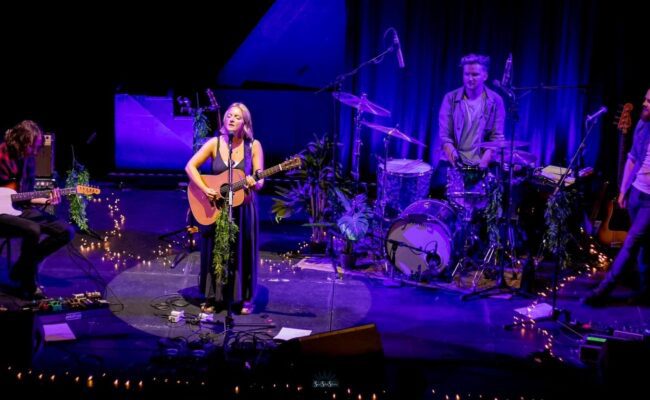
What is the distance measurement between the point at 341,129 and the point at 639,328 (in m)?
5.81

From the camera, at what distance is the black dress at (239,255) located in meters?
6.86

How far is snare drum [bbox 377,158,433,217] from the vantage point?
882 centimetres

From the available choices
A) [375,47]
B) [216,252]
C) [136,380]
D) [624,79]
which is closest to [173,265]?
[216,252]

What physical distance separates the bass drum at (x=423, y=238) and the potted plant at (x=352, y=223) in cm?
32

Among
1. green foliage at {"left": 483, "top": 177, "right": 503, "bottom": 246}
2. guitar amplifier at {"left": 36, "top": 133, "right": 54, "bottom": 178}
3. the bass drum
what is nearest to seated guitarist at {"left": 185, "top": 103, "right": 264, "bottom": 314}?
the bass drum

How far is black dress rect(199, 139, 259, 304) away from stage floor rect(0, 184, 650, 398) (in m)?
0.26

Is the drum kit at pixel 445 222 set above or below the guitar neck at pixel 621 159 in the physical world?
below

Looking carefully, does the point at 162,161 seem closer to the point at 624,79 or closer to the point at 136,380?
the point at 624,79

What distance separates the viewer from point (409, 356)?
20.3 feet

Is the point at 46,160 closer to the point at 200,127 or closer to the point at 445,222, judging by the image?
the point at 200,127

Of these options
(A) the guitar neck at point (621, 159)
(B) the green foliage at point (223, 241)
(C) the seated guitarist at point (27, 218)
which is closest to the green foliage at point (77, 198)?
(C) the seated guitarist at point (27, 218)

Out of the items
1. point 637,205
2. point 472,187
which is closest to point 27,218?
point 472,187

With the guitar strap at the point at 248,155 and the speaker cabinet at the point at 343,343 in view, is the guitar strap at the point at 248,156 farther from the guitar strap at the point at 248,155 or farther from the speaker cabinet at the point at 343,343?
the speaker cabinet at the point at 343,343

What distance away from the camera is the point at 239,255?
22.6ft
